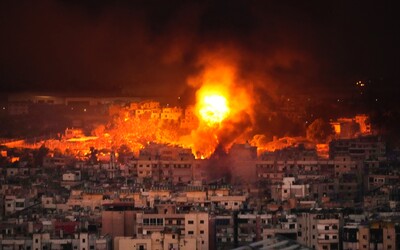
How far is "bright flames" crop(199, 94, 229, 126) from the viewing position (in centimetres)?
2833

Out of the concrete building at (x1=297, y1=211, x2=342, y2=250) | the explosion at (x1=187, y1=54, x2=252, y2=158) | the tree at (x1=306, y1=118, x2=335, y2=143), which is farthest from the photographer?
the tree at (x1=306, y1=118, x2=335, y2=143)

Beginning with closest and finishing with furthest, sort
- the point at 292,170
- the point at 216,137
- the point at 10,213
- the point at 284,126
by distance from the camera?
the point at 10,213 < the point at 292,170 < the point at 216,137 < the point at 284,126

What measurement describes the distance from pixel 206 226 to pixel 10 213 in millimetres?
3663

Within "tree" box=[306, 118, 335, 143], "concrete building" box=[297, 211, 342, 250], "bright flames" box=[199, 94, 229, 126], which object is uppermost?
"bright flames" box=[199, 94, 229, 126]

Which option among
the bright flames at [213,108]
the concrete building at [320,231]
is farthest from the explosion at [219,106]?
the concrete building at [320,231]

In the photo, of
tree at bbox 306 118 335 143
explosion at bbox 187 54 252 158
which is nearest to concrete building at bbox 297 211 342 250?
explosion at bbox 187 54 252 158

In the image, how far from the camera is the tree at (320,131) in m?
29.6

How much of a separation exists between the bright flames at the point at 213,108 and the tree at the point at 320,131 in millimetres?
1626

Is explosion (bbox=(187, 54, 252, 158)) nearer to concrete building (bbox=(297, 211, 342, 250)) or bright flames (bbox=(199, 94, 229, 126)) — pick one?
bright flames (bbox=(199, 94, 229, 126))

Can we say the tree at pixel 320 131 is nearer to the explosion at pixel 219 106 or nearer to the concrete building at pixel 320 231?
the explosion at pixel 219 106

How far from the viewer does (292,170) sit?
25234mm

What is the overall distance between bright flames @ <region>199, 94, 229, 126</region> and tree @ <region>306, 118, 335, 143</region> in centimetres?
163

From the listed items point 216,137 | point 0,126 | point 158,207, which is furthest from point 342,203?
point 0,126

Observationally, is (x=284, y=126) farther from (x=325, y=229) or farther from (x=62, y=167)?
(x=325, y=229)
